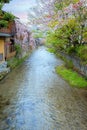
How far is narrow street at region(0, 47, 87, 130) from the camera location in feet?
39.5

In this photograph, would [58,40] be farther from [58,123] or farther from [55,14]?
[58,123]

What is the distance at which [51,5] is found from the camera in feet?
100.0

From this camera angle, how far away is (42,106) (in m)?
15.0

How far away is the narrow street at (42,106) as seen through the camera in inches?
474

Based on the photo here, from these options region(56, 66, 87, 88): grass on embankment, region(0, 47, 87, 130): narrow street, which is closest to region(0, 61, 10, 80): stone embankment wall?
region(0, 47, 87, 130): narrow street

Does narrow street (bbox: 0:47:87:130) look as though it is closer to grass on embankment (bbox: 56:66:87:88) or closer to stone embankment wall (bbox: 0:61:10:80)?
grass on embankment (bbox: 56:66:87:88)

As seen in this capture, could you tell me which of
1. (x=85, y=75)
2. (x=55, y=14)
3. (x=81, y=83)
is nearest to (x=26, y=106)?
(x=81, y=83)

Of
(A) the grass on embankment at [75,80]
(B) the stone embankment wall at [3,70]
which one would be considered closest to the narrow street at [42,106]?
(A) the grass on embankment at [75,80]

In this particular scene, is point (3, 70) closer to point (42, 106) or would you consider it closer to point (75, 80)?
point (75, 80)

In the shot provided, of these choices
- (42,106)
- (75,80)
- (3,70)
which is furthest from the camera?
(3,70)

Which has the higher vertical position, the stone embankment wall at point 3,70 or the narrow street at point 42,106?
the stone embankment wall at point 3,70

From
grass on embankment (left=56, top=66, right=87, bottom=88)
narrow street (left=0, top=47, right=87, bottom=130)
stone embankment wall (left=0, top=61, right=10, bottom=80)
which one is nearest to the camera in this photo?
narrow street (left=0, top=47, right=87, bottom=130)

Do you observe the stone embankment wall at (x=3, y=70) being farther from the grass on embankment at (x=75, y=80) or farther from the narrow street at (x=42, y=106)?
the grass on embankment at (x=75, y=80)

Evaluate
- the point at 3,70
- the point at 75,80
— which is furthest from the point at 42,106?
the point at 3,70
